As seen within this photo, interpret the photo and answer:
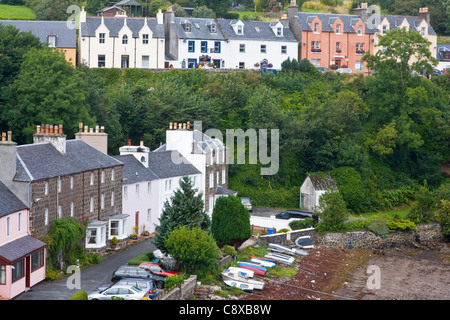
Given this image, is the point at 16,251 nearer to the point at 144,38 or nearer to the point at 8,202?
the point at 8,202

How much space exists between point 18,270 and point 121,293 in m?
5.25

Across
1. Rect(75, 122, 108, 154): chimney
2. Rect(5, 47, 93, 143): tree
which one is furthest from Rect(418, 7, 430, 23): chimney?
Rect(75, 122, 108, 154): chimney

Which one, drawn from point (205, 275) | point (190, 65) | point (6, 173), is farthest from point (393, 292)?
point (190, 65)

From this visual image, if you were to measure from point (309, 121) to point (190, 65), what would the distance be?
63.7 ft

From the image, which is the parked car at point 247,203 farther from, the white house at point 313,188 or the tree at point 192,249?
the tree at point 192,249

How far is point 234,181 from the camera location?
67.6 m

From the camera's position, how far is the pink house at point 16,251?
35719 millimetres

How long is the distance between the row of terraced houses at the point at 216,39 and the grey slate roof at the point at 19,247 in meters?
40.6

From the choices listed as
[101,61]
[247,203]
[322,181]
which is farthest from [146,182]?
[101,61]

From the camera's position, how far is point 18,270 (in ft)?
120

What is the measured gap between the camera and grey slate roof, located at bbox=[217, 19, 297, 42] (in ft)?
283

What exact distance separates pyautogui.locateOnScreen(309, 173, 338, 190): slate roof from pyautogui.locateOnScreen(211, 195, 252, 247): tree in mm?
17463

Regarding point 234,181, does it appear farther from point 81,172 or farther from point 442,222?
point 81,172

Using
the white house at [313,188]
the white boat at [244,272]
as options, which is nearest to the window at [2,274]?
the white boat at [244,272]
